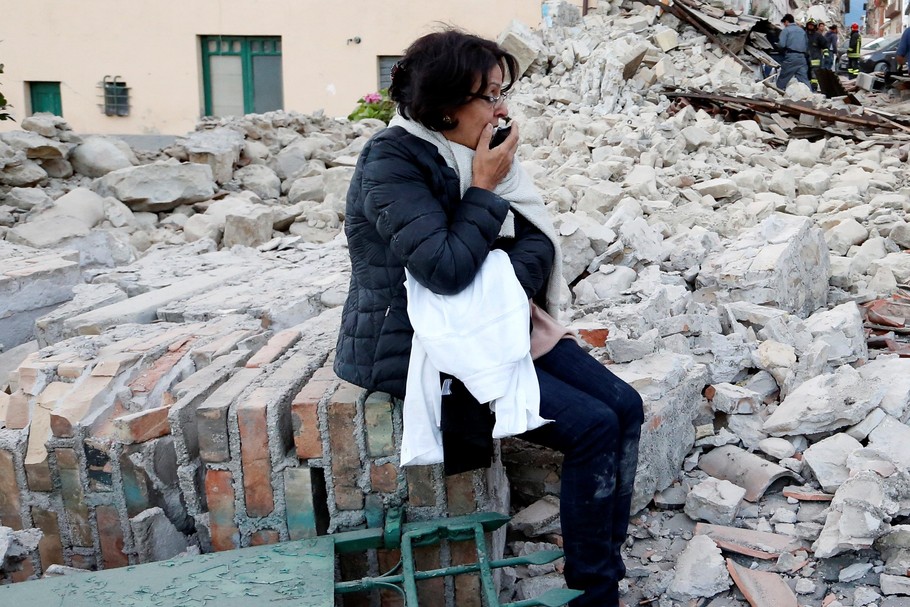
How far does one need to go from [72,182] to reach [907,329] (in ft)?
26.4

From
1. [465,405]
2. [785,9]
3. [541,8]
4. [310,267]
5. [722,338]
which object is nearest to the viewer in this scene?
[465,405]

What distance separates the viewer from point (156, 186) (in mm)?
8633

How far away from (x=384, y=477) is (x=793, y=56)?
13520mm

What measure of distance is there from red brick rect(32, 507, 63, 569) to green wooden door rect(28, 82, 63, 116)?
1872 cm

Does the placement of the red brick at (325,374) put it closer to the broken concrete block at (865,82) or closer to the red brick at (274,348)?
the red brick at (274,348)

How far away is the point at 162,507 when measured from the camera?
2641 mm

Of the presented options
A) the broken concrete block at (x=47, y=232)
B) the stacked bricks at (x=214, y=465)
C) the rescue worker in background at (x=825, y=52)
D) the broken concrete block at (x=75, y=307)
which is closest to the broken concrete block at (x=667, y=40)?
the rescue worker in background at (x=825, y=52)

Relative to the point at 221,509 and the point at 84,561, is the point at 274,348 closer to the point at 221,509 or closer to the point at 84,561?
the point at 221,509

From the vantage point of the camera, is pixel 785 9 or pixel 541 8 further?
pixel 785 9

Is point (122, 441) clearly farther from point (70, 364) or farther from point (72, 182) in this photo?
point (72, 182)

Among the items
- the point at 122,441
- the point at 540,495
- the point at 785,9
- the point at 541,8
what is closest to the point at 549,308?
the point at 540,495

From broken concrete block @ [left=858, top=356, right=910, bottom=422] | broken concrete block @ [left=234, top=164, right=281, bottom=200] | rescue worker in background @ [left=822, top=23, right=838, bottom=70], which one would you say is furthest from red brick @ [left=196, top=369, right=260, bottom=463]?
rescue worker in background @ [left=822, top=23, right=838, bottom=70]

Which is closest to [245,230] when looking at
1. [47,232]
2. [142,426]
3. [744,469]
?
[47,232]

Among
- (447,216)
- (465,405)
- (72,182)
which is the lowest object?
(72,182)
